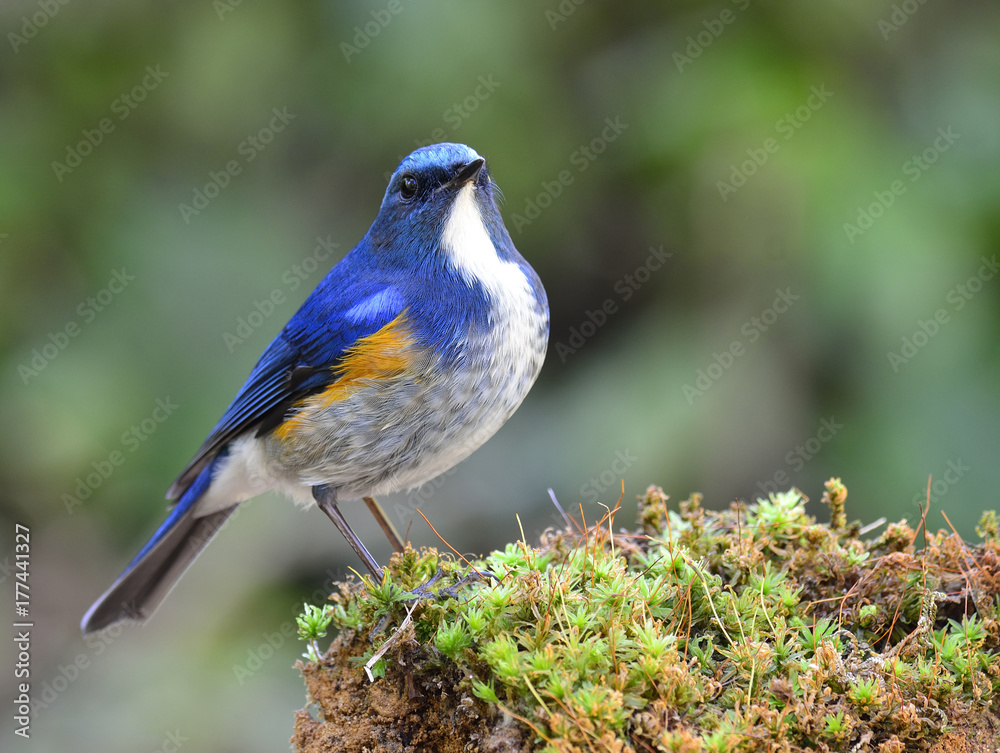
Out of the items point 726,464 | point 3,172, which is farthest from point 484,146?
point 3,172

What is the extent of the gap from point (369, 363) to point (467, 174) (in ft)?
2.43

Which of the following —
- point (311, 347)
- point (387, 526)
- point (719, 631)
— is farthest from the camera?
point (387, 526)

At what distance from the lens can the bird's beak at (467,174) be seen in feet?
9.85

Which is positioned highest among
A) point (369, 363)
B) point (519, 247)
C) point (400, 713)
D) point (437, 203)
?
point (437, 203)

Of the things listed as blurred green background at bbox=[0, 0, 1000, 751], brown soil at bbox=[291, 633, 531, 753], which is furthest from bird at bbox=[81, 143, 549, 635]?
blurred green background at bbox=[0, 0, 1000, 751]

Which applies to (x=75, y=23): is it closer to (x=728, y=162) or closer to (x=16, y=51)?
(x=16, y=51)

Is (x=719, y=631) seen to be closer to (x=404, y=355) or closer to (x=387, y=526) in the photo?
(x=404, y=355)

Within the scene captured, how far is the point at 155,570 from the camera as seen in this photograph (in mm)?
3779

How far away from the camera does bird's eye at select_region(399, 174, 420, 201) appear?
126 inches

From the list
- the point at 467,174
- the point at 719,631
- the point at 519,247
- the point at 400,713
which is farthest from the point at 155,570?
the point at 719,631

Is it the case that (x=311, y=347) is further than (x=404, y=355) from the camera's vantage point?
Yes

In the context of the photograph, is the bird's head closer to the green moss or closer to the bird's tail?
the green moss

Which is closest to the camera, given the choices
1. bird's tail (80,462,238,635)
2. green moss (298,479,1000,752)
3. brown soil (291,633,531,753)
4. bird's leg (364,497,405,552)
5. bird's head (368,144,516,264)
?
green moss (298,479,1000,752)

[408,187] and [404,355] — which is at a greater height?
[408,187]
